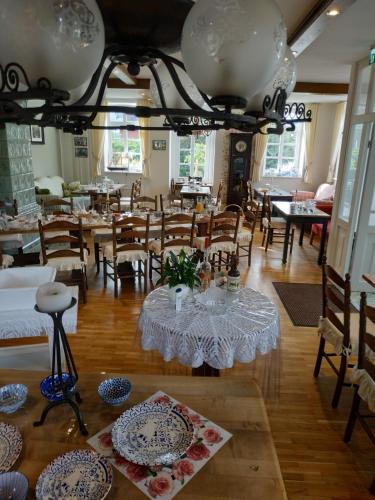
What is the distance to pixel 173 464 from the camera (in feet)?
3.29

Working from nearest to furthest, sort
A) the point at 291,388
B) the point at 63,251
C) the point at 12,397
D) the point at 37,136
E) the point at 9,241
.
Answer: the point at 12,397 < the point at 291,388 < the point at 63,251 < the point at 9,241 < the point at 37,136

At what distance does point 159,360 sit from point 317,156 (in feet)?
26.9

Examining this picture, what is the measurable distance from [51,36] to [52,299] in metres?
0.70

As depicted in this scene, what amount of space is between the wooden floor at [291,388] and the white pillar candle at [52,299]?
134 cm

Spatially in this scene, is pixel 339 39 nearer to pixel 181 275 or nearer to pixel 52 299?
pixel 181 275

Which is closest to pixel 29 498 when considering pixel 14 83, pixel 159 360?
pixel 14 83

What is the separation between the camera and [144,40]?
795 mm

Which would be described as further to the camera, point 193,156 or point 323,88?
point 193,156

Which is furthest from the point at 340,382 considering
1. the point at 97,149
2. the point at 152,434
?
the point at 97,149

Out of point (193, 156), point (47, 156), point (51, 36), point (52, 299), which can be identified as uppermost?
point (51, 36)

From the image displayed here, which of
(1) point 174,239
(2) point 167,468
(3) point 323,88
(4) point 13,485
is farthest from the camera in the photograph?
(3) point 323,88

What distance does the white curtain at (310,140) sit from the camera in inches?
348

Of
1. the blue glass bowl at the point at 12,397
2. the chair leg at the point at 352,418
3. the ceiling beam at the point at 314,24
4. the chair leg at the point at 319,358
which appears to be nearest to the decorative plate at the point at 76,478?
the blue glass bowl at the point at 12,397

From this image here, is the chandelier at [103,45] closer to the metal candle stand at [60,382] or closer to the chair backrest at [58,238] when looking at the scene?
the metal candle stand at [60,382]
